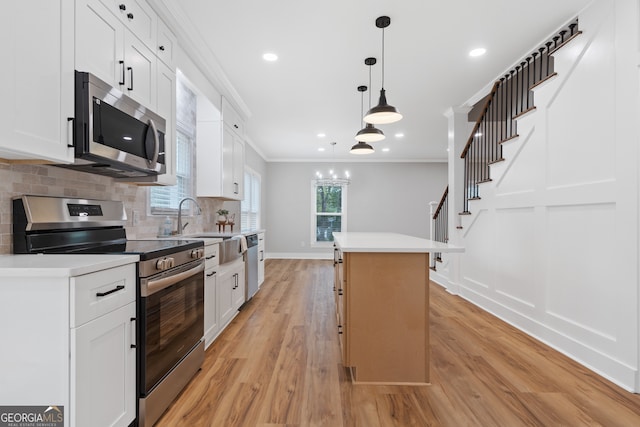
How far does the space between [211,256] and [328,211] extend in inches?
227

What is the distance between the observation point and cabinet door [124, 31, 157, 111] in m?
1.94

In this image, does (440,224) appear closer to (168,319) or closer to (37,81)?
(168,319)

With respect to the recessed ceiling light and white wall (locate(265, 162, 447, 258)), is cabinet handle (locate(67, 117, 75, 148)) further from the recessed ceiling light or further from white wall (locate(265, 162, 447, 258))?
white wall (locate(265, 162, 447, 258))

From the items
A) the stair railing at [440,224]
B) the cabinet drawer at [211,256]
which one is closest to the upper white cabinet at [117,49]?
the cabinet drawer at [211,256]

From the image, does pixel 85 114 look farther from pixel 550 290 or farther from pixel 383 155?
pixel 383 155

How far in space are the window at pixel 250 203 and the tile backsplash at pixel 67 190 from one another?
132 inches

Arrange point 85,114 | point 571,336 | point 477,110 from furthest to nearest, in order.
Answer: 1. point 477,110
2. point 571,336
3. point 85,114

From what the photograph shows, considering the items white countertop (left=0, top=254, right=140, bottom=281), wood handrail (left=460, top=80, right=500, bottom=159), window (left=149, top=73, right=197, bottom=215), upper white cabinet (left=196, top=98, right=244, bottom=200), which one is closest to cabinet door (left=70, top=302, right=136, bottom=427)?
white countertop (left=0, top=254, right=140, bottom=281)

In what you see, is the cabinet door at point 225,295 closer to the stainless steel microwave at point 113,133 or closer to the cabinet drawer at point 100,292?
the stainless steel microwave at point 113,133

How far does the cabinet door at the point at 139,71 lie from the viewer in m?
1.94

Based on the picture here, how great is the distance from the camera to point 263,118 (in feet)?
16.4

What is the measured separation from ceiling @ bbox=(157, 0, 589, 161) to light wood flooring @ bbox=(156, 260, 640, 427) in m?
2.70

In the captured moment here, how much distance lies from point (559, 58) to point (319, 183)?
19.1ft

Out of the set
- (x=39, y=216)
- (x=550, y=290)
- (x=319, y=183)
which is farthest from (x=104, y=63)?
(x=319, y=183)
